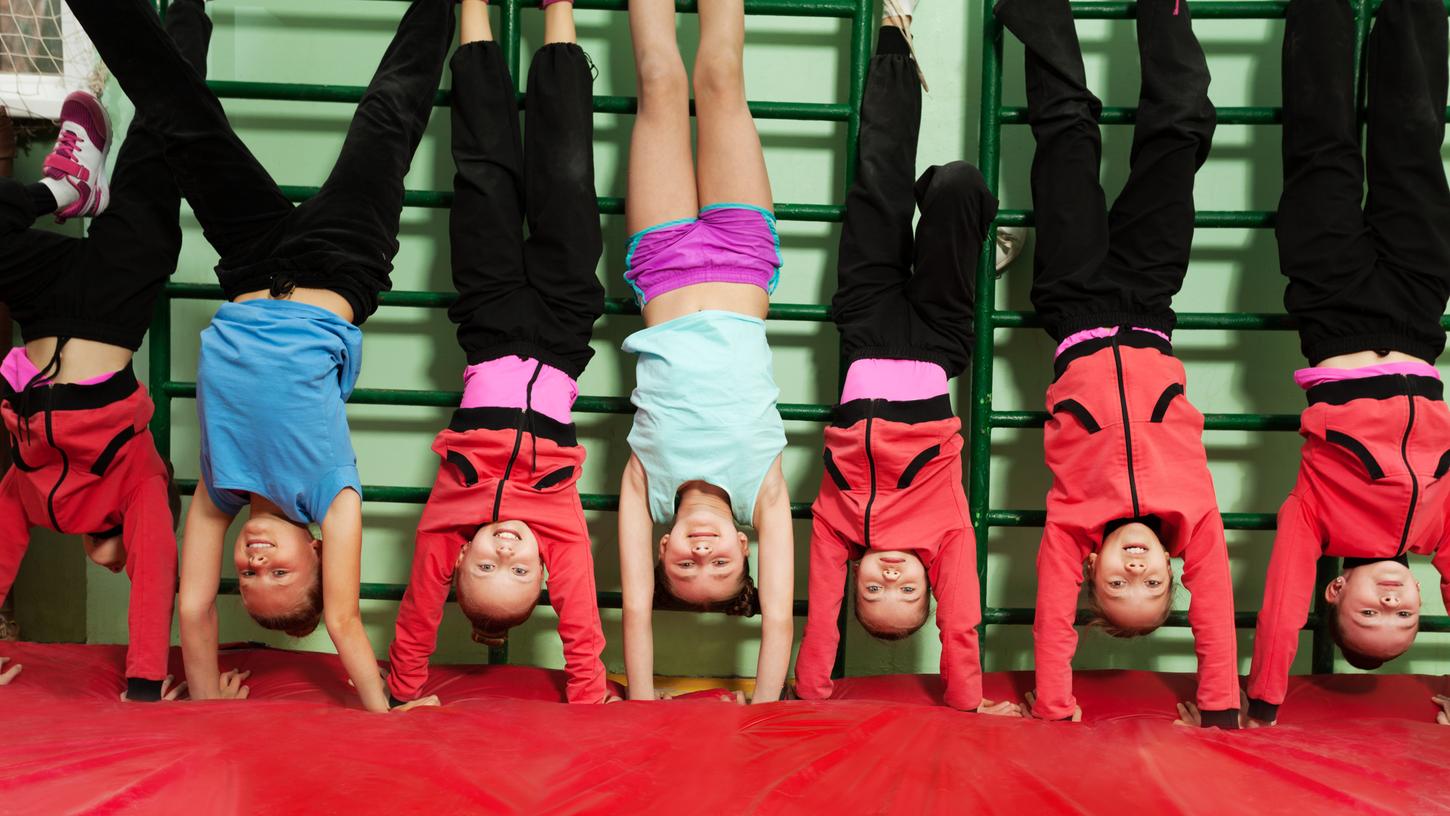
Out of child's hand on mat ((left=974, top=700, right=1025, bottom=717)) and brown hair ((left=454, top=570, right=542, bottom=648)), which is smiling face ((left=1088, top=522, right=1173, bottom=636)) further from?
brown hair ((left=454, top=570, right=542, bottom=648))

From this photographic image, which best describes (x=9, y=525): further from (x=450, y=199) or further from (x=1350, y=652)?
(x=1350, y=652)

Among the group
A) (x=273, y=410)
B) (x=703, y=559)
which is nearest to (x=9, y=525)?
(x=273, y=410)

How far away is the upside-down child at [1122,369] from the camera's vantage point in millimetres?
2217

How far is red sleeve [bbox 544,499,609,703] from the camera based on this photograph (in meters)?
2.25

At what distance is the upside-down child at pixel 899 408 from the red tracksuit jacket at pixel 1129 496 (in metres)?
0.16

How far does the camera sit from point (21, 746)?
1656 millimetres

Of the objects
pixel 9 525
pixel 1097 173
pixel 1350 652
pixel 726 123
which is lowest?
Result: pixel 1350 652

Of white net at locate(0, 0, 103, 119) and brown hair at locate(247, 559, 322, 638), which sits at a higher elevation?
white net at locate(0, 0, 103, 119)

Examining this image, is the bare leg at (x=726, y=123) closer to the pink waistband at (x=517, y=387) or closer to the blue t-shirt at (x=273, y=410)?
the pink waistband at (x=517, y=387)

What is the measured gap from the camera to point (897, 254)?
2.49 metres

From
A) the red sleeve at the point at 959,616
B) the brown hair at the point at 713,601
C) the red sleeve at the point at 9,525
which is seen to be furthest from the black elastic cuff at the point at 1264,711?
the red sleeve at the point at 9,525

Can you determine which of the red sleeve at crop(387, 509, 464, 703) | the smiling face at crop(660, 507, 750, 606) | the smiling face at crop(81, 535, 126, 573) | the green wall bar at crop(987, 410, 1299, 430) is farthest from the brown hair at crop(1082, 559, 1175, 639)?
the smiling face at crop(81, 535, 126, 573)

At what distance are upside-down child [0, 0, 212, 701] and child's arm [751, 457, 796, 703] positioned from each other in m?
1.30

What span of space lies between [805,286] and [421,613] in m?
1.25
